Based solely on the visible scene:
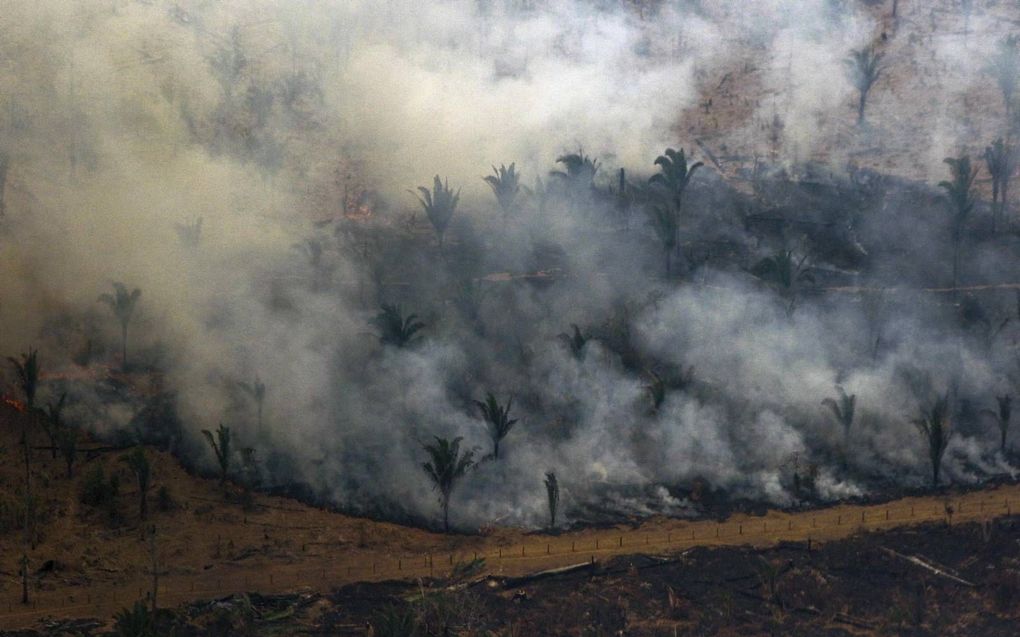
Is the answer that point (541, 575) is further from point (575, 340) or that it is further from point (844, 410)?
point (844, 410)

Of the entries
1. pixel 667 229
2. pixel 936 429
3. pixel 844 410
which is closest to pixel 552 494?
pixel 844 410

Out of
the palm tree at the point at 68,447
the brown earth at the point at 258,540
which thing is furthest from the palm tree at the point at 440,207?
the palm tree at the point at 68,447

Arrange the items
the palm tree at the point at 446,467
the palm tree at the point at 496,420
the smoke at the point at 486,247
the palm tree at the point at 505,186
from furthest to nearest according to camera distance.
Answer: the palm tree at the point at 505,186
the smoke at the point at 486,247
the palm tree at the point at 496,420
the palm tree at the point at 446,467

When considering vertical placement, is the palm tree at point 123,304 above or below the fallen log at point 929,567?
above

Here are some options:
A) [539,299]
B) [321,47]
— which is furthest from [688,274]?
[321,47]

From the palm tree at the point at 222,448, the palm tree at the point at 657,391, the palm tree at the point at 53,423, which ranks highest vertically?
the palm tree at the point at 657,391

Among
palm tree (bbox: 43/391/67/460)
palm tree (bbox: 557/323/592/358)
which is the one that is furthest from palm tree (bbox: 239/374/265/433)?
palm tree (bbox: 557/323/592/358)

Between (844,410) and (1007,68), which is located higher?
(1007,68)

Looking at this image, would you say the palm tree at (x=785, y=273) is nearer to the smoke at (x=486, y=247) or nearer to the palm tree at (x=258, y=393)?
the smoke at (x=486, y=247)
